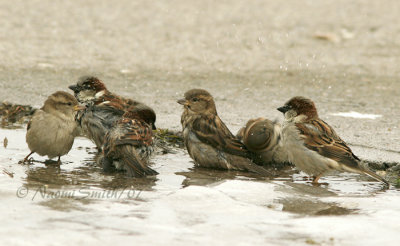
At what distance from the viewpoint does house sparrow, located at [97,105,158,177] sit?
4941 millimetres

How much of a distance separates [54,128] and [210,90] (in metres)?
2.93

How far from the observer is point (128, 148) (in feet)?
16.7

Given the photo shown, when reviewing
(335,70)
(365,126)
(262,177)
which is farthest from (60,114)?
(335,70)

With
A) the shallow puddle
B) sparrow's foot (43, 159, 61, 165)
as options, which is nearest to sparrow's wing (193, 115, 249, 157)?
the shallow puddle

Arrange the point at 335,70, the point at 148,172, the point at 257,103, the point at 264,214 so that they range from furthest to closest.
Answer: the point at 335,70, the point at 257,103, the point at 148,172, the point at 264,214

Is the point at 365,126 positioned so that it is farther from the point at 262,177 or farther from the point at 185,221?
the point at 185,221

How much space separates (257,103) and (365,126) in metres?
1.39

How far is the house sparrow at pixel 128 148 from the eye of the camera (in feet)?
16.2

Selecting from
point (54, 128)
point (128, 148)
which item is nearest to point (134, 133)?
point (128, 148)

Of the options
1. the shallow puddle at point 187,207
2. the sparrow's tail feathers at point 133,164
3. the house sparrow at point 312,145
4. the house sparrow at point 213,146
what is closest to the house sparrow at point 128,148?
the sparrow's tail feathers at point 133,164

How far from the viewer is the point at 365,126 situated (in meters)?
6.42

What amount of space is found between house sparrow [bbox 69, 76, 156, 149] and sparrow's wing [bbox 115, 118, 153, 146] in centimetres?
19

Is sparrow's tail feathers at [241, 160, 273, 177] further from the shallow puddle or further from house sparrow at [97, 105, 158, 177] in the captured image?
house sparrow at [97, 105, 158, 177]

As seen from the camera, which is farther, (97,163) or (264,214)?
(97,163)
